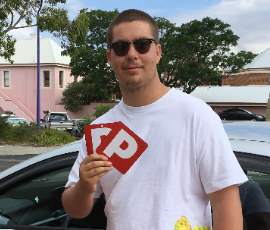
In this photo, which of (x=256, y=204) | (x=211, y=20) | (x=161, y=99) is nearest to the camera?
(x=161, y=99)

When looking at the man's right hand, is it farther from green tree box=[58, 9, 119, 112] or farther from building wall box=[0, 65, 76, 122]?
building wall box=[0, 65, 76, 122]

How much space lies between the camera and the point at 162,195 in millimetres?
1510

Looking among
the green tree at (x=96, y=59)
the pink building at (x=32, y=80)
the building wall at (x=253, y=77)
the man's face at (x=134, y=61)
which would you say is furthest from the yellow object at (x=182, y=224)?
the building wall at (x=253, y=77)

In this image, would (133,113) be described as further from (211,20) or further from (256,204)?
(211,20)

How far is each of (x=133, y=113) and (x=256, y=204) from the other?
2.68ft

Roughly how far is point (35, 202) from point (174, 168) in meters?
1.36

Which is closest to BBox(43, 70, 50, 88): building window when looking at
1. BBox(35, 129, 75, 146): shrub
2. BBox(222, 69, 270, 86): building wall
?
BBox(35, 129, 75, 146): shrub

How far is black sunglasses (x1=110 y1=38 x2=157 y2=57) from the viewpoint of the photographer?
1.61 meters

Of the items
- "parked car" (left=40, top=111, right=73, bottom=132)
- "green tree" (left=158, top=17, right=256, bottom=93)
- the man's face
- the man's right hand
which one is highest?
"green tree" (left=158, top=17, right=256, bottom=93)

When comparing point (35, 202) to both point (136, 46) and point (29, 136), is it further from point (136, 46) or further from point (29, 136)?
point (29, 136)

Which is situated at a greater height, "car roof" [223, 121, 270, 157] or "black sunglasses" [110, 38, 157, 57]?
"black sunglasses" [110, 38, 157, 57]

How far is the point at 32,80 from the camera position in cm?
4581

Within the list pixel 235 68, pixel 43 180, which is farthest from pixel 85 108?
pixel 43 180

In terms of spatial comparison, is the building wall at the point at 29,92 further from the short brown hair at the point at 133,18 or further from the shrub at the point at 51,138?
the short brown hair at the point at 133,18
